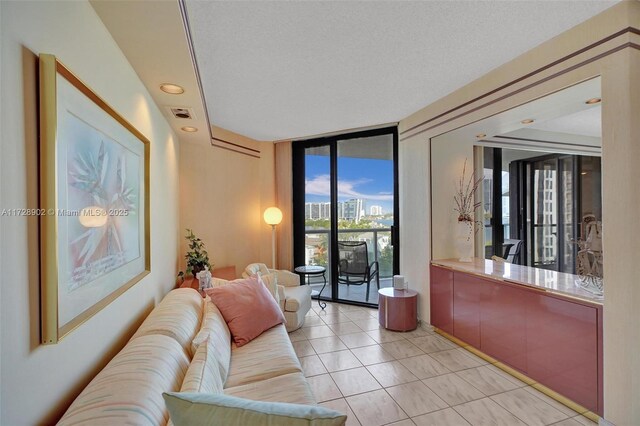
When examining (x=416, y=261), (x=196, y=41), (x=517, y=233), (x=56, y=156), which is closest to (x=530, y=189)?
(x=517, y=233)

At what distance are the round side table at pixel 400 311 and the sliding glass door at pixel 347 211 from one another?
0.88 m

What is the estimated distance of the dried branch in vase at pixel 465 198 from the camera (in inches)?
136

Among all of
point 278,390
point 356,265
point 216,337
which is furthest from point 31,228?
point 356,265

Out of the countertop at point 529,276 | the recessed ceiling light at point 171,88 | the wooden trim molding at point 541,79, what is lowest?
the countertop at point 529,276

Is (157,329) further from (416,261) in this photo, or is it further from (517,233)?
(517,233)

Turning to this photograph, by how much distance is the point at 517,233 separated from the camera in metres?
4.87

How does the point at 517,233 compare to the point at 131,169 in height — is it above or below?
below

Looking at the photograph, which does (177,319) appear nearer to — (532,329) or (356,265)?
(532,329)

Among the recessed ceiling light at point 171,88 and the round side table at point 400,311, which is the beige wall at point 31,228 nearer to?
the recessed ceiling light at point 171,88

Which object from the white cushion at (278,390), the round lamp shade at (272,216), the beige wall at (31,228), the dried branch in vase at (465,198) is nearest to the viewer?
the beige wall at (31,228)

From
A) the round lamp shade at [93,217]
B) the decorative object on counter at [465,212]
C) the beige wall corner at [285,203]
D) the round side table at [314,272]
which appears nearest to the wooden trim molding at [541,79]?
the decorative object on counter at [465,212]

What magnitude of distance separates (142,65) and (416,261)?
3305 millimetres

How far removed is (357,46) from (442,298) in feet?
8.73

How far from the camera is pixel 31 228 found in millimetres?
899
